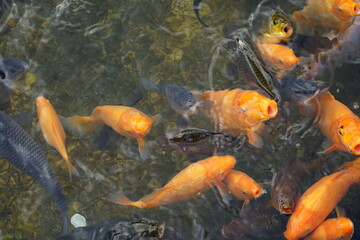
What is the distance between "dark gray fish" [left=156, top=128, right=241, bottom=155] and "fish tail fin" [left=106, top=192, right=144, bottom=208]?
2.22 feet

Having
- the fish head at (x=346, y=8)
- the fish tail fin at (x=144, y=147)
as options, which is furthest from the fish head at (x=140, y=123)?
the fish head at (x=346, y=8)

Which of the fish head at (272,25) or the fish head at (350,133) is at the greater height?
the fish head at (272,25)

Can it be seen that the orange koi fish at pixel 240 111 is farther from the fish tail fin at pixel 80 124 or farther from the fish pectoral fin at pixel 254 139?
the fish tail fin at pixel 80 124

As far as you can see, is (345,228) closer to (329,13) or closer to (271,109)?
(271,109)

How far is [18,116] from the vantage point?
4266mm

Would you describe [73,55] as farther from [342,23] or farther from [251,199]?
[342,23]

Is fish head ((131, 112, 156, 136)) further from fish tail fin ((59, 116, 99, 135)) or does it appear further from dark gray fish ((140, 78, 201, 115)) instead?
fish tail fin ((59, 116, 99, 135))

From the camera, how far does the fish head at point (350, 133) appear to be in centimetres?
349

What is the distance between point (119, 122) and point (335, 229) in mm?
2163

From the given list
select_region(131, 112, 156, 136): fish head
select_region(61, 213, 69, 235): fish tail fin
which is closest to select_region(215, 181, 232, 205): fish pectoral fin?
select_region(131, 112, 156, 136): fish head

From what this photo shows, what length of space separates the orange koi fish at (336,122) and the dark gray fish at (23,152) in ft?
8.73

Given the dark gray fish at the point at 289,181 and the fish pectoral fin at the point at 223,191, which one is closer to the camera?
the dark gray fish at the point at 289,181

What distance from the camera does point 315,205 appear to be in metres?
3.51

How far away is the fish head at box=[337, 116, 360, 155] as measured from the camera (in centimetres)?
349
